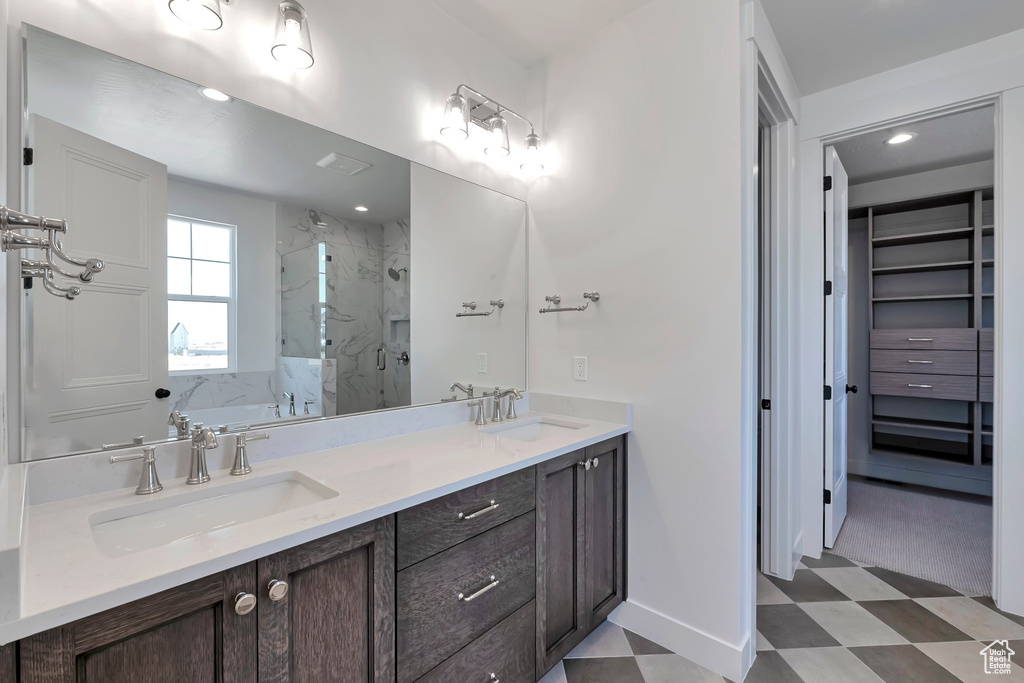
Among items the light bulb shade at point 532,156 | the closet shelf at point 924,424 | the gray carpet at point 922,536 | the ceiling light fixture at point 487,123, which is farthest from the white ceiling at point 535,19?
the closet shelf at point 924,424

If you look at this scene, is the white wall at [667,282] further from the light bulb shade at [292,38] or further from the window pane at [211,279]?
the window pane at [211,279]

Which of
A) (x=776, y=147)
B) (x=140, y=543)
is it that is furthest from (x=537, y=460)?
(x=776, y=147)

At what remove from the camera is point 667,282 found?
1.81 m

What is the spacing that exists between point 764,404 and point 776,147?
52.3 inches

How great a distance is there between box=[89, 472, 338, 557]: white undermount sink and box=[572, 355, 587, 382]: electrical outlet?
1250mm

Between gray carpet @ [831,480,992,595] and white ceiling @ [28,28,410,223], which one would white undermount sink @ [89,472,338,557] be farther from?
gray carpet @ [831,480,992,595]

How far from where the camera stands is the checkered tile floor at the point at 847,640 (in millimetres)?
1611

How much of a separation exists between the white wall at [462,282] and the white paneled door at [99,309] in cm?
84

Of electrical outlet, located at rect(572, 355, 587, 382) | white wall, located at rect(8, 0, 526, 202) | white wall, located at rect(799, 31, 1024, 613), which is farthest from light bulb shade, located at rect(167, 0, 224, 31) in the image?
white wall, located at rect(799, 31, 1024, 613)

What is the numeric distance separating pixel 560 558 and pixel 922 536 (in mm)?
2567

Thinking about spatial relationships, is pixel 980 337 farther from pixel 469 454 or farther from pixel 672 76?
pixel 469 454

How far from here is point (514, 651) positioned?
Result: 1404 millimetres

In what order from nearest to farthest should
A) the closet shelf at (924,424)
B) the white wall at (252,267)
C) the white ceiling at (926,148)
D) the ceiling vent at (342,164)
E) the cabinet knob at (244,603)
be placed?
the cabinet knob at (244,603), the white wall at (252,267), the ceiling vent at (342,164), the white ceiling at (926,148), the closet shelf at (924,424)

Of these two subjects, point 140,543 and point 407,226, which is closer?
point 140,543
